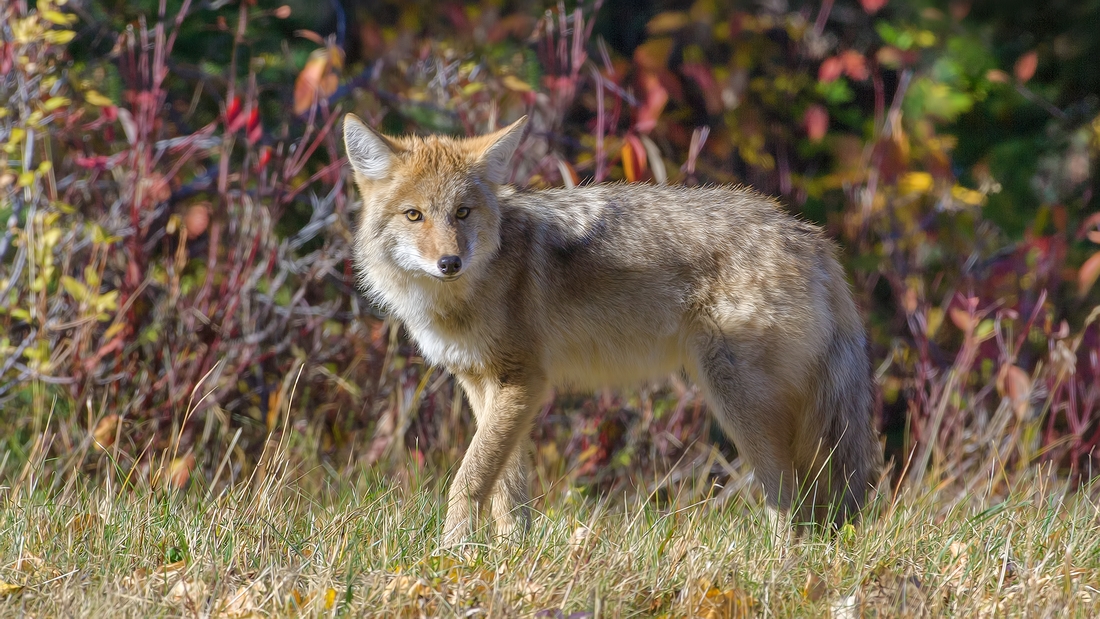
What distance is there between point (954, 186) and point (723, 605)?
4.88 metres

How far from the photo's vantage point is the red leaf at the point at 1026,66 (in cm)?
652

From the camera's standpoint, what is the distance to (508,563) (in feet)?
11.1

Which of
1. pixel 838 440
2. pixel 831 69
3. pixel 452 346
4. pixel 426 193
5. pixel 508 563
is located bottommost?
pixel 838 440

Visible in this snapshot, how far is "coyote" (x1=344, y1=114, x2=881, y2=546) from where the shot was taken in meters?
4.50

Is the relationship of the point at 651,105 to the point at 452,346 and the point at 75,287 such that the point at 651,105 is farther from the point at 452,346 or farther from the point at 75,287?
the point at 75,287

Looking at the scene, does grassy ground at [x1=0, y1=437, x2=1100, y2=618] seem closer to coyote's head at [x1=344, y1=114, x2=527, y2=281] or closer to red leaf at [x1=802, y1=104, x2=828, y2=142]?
coyote's head at [x1=344, y1=114, x2=527, y2=281]

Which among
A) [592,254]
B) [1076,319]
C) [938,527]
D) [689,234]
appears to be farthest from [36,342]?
[1076,319]

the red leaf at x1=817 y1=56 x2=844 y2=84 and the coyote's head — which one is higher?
the red leaf at x1=817 y1=56 x2=844 y2=84

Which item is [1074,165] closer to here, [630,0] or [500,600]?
[630,0]

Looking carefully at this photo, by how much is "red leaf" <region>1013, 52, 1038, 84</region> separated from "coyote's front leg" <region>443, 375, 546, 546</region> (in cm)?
400

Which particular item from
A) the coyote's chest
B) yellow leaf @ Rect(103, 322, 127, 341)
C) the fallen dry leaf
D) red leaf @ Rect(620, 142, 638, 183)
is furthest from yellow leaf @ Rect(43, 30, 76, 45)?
red leaf @ Rect(620, 142, 638, 183)

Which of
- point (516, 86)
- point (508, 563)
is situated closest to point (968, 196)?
point (516, 86)

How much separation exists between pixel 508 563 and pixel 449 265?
1.32m

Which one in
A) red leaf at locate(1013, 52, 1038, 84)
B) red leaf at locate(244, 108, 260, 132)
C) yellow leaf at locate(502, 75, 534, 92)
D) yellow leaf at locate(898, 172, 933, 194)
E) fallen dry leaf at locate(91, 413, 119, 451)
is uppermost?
red leaf at locate(1013, 52, 1038, 84)
